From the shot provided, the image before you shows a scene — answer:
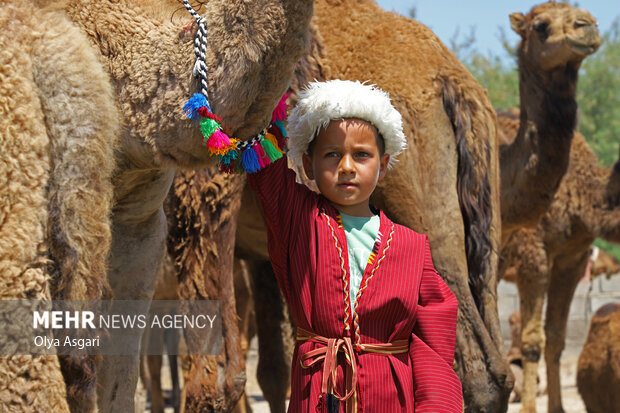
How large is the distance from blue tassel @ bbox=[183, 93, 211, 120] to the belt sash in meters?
0.83

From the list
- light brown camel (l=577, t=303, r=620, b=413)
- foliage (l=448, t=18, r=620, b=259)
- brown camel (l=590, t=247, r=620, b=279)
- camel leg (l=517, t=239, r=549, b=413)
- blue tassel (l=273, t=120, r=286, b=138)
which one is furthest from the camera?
foliage (l=448, t=18, r=620, b=259)

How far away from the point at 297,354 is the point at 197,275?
62.2 inches

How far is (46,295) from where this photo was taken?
8.17 ft

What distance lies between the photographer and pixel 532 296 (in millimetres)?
9008

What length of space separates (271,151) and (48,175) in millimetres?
730

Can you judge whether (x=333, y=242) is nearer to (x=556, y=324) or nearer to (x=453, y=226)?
(x=453, y=226)

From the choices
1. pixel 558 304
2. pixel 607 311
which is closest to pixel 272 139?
pixel 607 311

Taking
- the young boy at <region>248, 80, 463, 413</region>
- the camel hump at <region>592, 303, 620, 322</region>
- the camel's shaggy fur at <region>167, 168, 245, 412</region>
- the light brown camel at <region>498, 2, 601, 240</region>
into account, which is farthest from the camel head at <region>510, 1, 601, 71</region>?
the young boy at <region>248, 80, 463, 413</region>

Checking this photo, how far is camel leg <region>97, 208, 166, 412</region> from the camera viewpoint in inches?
126

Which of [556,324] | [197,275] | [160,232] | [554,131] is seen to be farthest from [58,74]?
[556,324]

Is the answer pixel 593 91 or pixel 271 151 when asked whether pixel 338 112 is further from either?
pixel 593 91

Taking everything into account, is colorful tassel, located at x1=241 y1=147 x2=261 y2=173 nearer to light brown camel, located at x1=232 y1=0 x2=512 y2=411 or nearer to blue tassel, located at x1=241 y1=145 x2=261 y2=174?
blue tassel, located at x1=241 y1=145 x2=261 y2=174

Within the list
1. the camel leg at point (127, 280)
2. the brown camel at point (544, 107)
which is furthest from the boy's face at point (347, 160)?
the brown camel at point (544, 107)

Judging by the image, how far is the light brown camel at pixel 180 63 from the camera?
A: 8.95 ft
